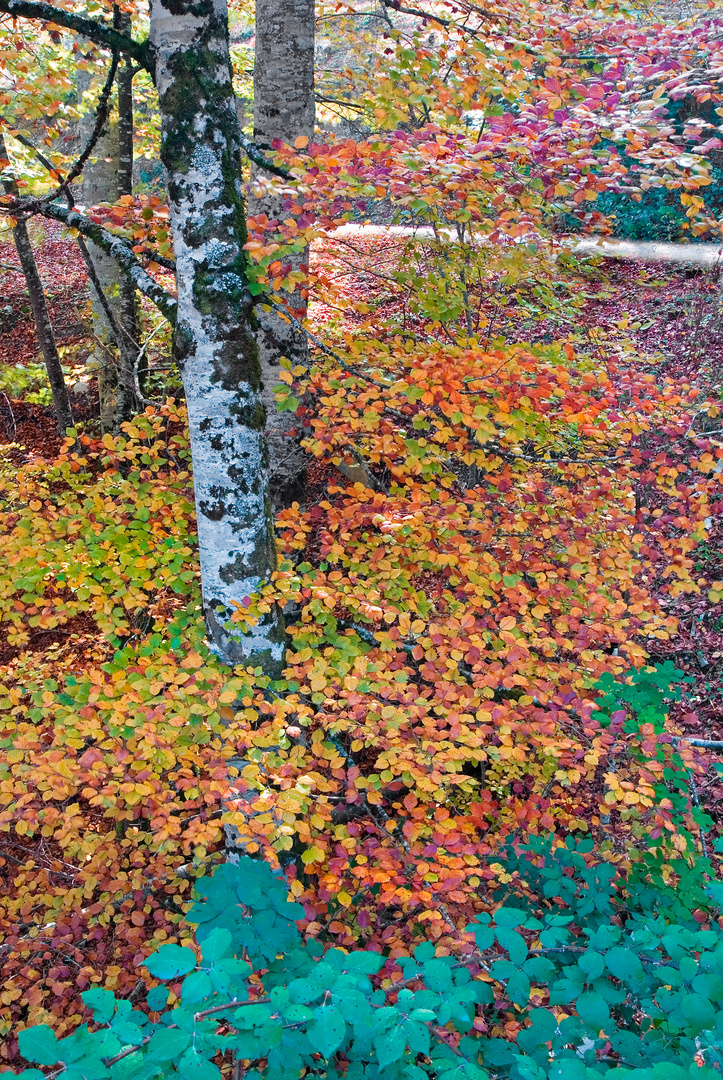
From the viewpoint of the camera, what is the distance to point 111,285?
702 centimetres

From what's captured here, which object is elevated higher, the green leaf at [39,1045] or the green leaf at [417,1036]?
the green leaf at [39,1045]

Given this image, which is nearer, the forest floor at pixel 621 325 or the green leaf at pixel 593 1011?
the green leaf at pixel 593 1011

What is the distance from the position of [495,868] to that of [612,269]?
12.9 m

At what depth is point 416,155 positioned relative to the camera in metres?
2.98

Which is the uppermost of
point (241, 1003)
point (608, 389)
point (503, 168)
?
point (503, 168)

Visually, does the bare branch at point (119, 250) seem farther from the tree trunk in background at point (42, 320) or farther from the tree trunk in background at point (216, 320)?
the tree trunk in background at point (42, 320)

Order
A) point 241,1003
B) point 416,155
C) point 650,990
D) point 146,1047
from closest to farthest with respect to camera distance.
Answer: point 146,1047
point 241,1003
point 650,990
point 416,155

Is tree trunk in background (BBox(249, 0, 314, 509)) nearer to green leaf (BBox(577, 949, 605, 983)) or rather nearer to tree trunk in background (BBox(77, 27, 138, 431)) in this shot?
tree trunk in background (BBox(77, 27, 138, 431))

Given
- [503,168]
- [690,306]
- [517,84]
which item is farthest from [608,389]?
[690,306]

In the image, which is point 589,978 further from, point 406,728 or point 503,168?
point 503,168

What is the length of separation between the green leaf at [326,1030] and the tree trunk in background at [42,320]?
6.65 meters

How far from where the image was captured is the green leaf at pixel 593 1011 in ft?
5.24

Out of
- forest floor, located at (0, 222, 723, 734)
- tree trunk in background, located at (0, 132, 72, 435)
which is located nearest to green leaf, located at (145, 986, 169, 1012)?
forest floor, located at (0, 222, 723, 734)

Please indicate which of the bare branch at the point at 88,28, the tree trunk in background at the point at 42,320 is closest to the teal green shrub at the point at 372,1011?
the bare branch at the point at 88,28
